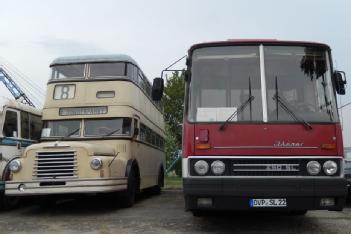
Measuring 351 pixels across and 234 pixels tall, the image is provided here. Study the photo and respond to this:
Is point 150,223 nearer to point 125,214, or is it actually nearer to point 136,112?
point 125,214

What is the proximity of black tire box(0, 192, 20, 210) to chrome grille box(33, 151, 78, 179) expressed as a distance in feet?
5.56

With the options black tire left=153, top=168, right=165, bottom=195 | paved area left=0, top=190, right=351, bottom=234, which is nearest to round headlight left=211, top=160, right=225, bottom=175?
paved area left=0, top=190, right=351, bottom=234

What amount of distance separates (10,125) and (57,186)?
249cm

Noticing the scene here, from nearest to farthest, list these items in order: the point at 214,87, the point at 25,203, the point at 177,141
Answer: the point at 214,87 < the point at 25,203 < the point at 177,141

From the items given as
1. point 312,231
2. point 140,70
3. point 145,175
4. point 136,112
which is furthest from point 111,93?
point 312,231


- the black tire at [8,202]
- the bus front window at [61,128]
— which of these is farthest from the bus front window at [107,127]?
the black tire at [8,202]

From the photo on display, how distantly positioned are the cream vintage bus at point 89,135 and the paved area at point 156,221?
0.64 meters

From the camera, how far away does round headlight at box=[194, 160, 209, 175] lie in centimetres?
838

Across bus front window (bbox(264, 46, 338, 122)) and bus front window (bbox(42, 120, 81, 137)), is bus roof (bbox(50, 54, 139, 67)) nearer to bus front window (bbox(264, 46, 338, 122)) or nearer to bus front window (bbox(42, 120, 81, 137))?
bus front window (bbox(42, 120, 81, 137))

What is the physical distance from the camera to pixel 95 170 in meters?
11.8

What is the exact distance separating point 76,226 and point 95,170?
5.84ft

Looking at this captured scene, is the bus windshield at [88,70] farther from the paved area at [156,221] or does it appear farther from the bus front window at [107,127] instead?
the paved area at [156,221]

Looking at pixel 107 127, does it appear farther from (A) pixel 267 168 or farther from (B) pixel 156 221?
(A) pixel 267 168

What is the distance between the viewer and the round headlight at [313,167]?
834 centimetres
